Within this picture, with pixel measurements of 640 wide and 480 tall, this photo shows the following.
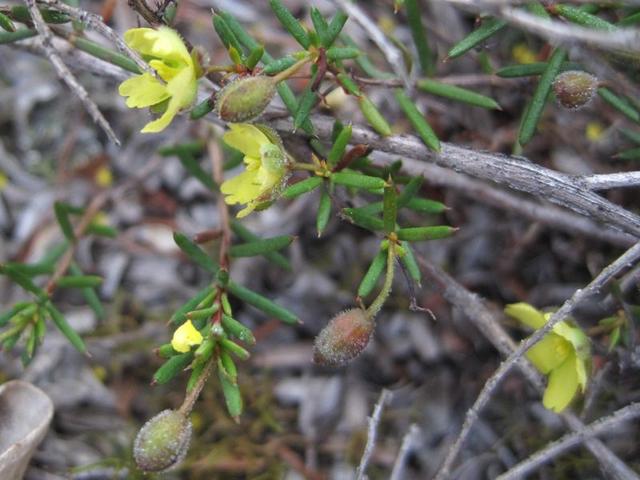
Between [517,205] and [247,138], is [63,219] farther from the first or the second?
[517,205]

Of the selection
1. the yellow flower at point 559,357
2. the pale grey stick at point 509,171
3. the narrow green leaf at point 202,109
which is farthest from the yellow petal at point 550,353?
the narrow green leaf at point 202,109

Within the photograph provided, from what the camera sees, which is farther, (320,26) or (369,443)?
(369,443)

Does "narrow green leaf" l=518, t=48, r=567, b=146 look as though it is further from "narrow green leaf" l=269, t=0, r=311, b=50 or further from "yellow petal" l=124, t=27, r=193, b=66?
"yellow petal" l=124, t=27, r=193, b=66

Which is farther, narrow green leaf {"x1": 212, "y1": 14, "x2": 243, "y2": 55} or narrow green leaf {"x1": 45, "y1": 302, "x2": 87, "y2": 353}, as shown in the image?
narrow green leaf {"x1": 45, "y1": 302, "x2": 87, "y2": 353}

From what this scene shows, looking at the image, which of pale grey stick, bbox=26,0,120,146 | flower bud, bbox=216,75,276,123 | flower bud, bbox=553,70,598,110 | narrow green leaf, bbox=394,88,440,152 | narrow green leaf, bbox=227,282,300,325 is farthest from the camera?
narrow green leaf, bbox=227,282,300,325

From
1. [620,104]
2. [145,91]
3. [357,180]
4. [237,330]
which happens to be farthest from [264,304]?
[620,104]

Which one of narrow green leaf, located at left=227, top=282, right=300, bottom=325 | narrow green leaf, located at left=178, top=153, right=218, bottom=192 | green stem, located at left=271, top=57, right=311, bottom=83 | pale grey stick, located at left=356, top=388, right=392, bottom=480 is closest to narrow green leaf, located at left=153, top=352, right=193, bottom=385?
narrow green leaf, located at left=227, top=282, right=300, bottom=325
